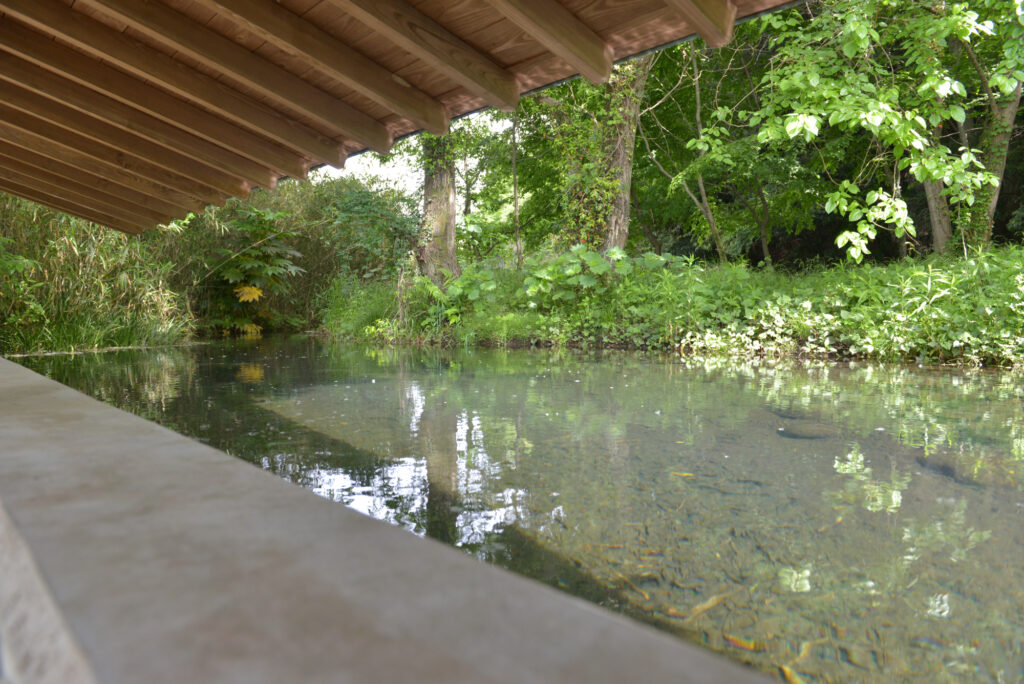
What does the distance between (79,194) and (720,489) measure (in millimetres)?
6461

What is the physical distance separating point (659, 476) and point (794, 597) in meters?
1.11

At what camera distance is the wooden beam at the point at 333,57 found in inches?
112

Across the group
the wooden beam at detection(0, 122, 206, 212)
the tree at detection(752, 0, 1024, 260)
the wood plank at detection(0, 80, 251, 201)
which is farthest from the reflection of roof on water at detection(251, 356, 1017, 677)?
the tree at detection(752, 0, 1024, 260)

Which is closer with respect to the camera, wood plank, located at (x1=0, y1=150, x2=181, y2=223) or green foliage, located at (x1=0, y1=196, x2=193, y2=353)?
→ wood plank, located at (x1=0, y1=150, x2=181, y2=223)

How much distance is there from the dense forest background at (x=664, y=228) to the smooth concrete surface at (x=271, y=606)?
727 centimetres

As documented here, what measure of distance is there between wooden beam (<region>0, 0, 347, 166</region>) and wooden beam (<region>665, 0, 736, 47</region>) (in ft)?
8.88

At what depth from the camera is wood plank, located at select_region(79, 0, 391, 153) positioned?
118 inches

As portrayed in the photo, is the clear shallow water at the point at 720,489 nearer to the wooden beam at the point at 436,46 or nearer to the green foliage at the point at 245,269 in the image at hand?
the wooden beam at the point at 436,46

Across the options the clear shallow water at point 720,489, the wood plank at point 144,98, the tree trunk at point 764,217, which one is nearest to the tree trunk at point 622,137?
the tree trunk at point 764,217

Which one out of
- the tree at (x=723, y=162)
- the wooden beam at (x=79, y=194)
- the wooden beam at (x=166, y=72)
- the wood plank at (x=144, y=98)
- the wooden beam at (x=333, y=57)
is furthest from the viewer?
the tree at (x=723, y=162)

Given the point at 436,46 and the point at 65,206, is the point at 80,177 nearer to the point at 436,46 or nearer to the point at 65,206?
the point at 65,206

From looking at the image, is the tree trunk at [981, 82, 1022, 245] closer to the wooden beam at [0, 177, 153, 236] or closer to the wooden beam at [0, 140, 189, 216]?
the wooden beam at [0, 140, 189, 216]

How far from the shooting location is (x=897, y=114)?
7.10 meters

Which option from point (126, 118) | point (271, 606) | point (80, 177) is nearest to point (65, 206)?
point (80, 177)
